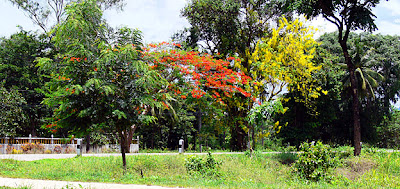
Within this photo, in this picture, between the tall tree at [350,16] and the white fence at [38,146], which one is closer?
the tall tree at [350,16]

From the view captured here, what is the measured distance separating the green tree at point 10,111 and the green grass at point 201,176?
9.80 m

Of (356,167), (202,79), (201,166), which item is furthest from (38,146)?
(356,167)

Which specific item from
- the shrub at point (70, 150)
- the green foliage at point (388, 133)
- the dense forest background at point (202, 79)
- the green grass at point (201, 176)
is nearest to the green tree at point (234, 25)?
the dense forest background at point (202, 79)

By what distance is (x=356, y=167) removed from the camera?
13938mm

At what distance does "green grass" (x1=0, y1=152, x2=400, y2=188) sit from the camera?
10.1 meters

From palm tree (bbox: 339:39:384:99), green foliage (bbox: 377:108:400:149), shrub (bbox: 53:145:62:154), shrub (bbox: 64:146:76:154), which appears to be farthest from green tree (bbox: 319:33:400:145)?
shrub (bbox: 53:145:62:154)

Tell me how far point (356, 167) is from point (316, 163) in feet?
13.1

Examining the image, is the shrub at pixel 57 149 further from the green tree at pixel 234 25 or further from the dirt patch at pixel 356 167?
the dirt patch at pixel 356 167

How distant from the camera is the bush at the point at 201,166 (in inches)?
453

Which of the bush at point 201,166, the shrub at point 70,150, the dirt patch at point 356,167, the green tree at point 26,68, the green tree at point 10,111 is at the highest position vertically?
the green tree at point 26,68

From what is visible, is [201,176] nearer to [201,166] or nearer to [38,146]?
[201,166]

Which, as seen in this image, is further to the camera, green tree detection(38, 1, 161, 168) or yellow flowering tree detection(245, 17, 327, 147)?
yellow flowering tree detection(245, 17, 327, 147)

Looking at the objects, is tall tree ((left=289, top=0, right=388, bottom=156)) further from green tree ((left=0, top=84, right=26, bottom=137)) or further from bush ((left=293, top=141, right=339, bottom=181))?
green tree ((left=0, top=84, right=26, bottom=137))

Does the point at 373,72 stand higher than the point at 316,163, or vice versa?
the point at 373,72
